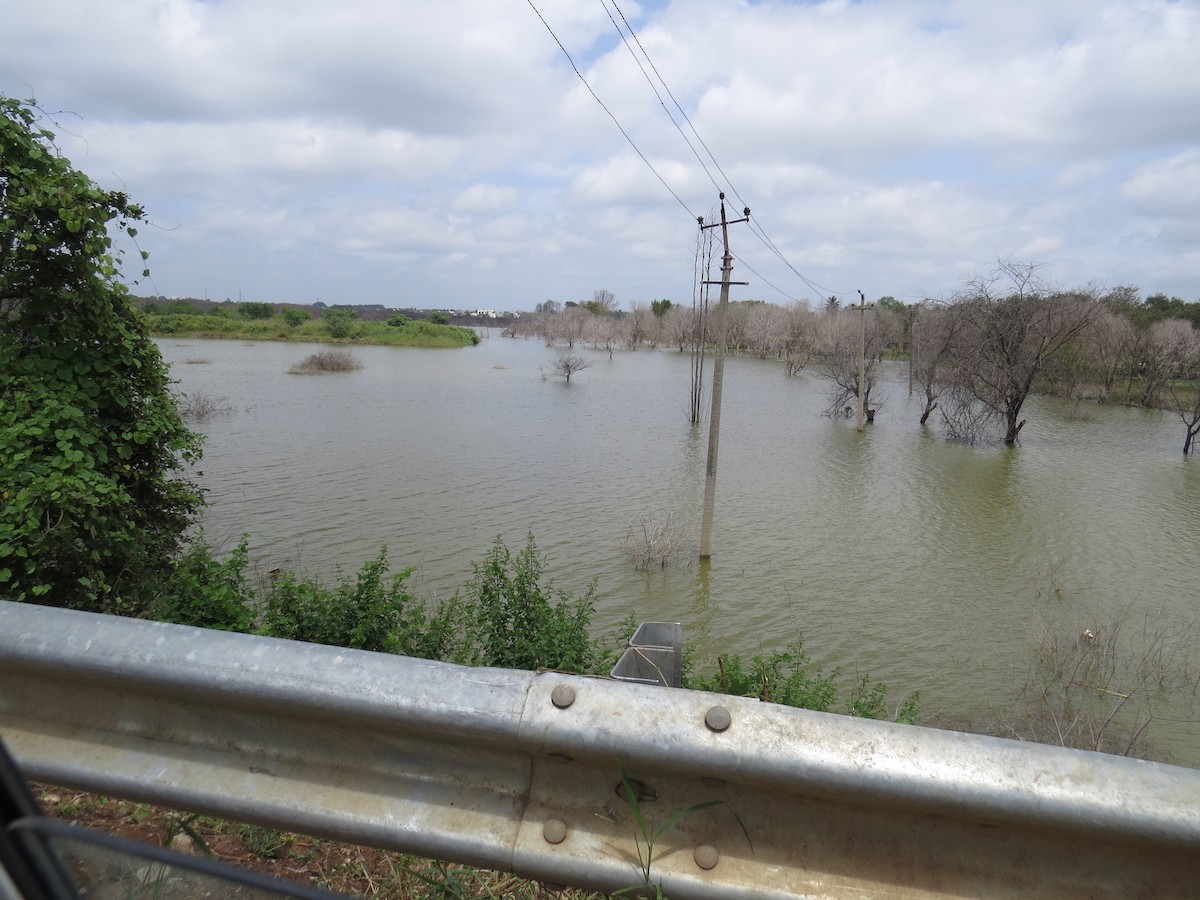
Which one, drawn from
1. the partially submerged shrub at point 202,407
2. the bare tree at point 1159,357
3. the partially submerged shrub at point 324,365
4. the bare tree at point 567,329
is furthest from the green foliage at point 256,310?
the bare tree at point 1159,357

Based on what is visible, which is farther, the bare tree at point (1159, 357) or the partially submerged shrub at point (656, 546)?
the bare tree at point (1159, 357)

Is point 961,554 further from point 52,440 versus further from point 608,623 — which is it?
point 52,440

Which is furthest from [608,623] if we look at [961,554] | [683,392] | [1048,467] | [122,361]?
[683,392]

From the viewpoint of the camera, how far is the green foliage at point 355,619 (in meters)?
6.21

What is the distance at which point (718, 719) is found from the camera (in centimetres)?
185

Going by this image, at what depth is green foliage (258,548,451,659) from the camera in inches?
244

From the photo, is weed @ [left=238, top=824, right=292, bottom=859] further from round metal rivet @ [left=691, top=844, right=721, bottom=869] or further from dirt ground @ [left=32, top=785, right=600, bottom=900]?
round metal rivet @ [left=691, top=844, right=721, bottom=869]

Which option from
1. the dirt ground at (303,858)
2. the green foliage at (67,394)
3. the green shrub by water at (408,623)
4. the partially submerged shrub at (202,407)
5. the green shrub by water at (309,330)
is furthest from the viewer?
the green shrub by water at (309,330)

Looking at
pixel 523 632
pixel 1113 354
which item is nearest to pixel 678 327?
pixel 1113 354

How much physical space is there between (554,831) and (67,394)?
5148mm

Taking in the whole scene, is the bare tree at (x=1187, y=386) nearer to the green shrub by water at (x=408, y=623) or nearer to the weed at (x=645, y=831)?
the green shrub by water at (x=408, y=623)

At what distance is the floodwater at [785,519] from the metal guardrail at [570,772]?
8.28 meters

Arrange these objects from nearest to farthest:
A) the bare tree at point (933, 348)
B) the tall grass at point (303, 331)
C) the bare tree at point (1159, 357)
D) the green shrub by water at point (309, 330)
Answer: the bare tree at point (933, 348), the bare tree at point (1159, 357), the tall grass at point (303, 331), the green shrub by water at point (309, 330)

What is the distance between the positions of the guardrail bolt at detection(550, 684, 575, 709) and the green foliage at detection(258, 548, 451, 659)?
14.4ft
